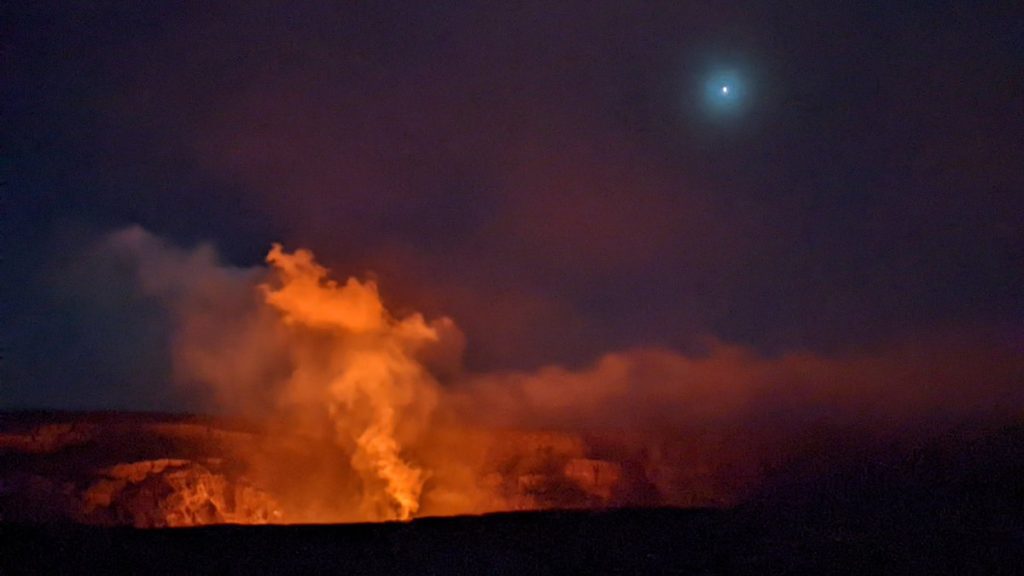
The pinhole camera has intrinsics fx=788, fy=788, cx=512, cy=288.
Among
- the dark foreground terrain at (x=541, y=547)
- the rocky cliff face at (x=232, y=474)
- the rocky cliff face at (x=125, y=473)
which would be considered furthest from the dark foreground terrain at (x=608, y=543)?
the rocky cliff face at (x=232, y=474)

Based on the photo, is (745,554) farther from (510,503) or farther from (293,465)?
(293,465)

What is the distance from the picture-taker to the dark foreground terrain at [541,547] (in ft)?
36.1

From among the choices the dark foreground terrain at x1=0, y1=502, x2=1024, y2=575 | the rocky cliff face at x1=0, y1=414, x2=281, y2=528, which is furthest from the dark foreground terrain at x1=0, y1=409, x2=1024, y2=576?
the rocky cliff face at x1=0, y1=414, x2=281, y2=528

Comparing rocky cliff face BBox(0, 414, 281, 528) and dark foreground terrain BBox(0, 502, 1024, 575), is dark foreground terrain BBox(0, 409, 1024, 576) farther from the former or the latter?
rocky cliff face BBox(0, 414, 281, 528)

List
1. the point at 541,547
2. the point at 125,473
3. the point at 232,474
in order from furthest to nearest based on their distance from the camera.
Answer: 1. the point at 232,474
2. the point at 125,473
3. the point at 541,547

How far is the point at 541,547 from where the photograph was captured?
11742 millimetres

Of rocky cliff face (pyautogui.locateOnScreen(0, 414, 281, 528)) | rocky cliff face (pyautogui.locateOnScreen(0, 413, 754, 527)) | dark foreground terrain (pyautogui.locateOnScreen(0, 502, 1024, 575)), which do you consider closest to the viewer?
dark foreground terrain (pyautogui.locateOnScreen(0, 502, 1024, 575))

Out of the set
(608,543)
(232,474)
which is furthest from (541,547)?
(232,474)

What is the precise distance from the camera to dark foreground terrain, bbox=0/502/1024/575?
11.0 metres

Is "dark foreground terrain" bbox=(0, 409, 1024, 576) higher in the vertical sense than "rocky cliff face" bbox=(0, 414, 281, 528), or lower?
lower

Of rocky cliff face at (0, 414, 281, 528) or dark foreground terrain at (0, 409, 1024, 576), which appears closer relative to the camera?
dark foreground terrain at (0, 409, 1024, 576)

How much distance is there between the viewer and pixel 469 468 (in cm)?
3253

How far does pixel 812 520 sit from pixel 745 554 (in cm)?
197

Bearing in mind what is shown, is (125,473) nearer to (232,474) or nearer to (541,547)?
(232,474)
